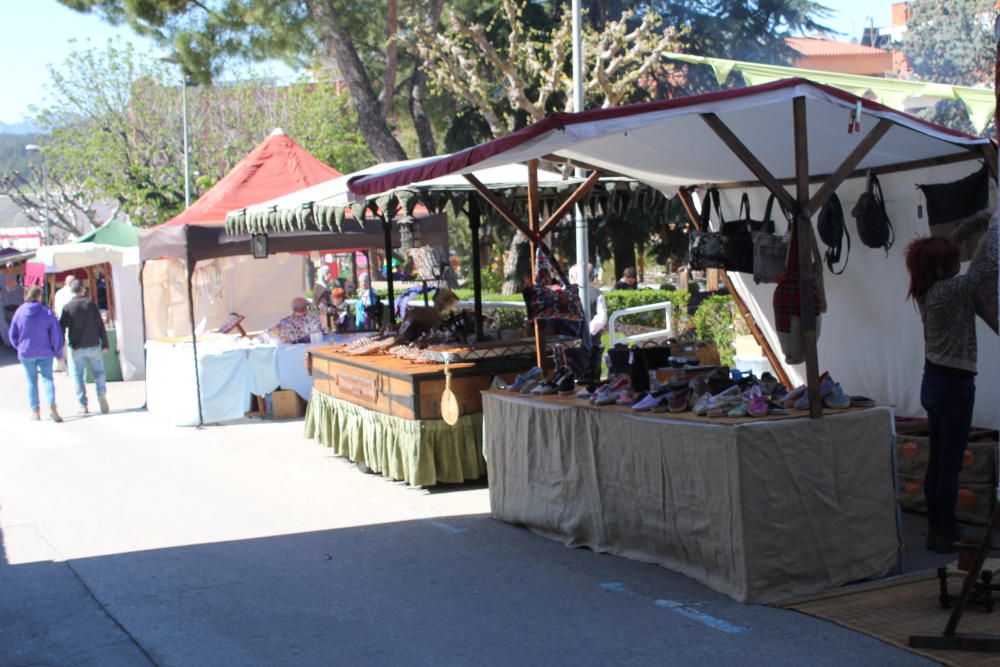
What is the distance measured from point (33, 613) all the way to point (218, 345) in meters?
7.63

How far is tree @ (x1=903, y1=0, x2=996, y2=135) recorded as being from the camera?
139 feet

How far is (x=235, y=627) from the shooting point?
18.4 feet

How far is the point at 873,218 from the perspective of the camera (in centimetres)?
782

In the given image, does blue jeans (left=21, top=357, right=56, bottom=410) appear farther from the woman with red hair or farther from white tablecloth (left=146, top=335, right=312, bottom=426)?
the woman with red hair

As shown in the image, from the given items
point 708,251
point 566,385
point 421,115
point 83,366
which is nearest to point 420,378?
point 566,385

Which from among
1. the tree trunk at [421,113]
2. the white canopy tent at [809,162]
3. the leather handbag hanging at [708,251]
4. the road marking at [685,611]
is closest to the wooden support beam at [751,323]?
the white canopy tent at [809,162]

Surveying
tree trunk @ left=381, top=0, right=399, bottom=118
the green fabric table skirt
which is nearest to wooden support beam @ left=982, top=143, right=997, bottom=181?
the green fabric table skirt

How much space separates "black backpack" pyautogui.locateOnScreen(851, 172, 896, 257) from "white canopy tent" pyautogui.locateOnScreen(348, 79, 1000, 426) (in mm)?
78

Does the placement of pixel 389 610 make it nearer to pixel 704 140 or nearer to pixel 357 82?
pixel 704 140

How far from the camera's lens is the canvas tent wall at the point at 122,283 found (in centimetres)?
1769

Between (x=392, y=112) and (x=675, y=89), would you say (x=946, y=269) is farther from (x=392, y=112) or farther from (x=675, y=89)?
(x=392, y=112)

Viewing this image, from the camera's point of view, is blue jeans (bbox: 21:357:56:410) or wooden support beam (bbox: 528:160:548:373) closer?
wooden support beam (bbox: 528:160:548:373)

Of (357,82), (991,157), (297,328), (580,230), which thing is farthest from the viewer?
(357,82)

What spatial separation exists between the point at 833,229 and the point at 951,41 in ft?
145
